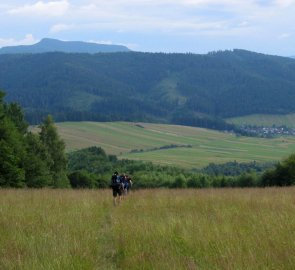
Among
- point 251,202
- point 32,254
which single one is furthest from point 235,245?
point 251,202

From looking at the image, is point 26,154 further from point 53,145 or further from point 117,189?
point 117,189

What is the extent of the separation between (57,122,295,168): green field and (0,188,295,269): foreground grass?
104 m

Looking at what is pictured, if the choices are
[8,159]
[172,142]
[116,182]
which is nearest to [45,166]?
[8,159]

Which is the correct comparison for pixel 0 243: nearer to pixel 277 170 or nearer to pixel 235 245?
pixel 235 245

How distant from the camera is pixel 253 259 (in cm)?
648

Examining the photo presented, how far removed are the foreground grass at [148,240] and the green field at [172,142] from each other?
104 m

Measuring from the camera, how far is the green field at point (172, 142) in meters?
131

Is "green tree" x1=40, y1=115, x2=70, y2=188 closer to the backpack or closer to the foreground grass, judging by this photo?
the backpack

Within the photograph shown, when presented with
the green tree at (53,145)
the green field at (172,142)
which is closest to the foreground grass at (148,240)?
the green tree at (53,145)

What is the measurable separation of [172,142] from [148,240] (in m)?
164

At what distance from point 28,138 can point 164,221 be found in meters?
35.6

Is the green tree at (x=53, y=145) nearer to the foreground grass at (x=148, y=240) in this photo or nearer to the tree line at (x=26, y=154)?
the tree line at (x=26, y=154)

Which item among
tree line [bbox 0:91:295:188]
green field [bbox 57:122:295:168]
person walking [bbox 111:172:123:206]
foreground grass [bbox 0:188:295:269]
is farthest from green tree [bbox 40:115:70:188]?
green field [bbox 57:122:295:168]

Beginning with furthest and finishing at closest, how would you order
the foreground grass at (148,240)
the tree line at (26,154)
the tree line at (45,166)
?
the tree line at (45,166), the tree line at (26,154), the foreground grass at (148,240)
